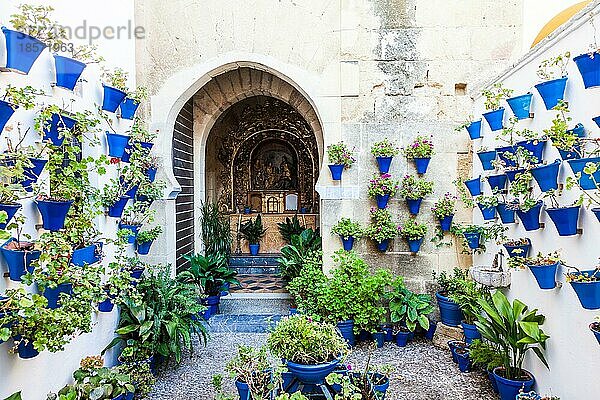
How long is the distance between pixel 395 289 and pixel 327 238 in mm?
937

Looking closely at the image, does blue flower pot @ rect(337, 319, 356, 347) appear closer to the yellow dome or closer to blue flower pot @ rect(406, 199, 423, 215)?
blue flower pot @ rect(406, 199, 423, 215)

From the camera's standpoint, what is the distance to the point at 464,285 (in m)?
4.43

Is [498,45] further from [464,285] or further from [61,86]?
[61,86]

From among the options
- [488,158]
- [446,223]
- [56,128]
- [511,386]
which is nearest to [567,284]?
[511,386]

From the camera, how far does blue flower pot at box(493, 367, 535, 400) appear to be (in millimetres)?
3160

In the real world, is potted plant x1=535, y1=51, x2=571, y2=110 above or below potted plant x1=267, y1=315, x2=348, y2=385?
above

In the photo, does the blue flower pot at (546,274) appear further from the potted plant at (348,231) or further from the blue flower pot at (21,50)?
the blue flower pot at (21,50)

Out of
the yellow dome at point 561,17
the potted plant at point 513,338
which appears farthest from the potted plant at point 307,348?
the yellow dome at point 561,17

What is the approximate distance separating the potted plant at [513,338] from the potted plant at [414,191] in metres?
1.56

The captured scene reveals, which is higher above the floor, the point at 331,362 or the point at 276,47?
the point at 276,47

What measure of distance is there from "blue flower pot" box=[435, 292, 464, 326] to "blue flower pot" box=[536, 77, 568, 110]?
2.40m

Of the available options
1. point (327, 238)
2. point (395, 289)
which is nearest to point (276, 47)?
point (327, 238)

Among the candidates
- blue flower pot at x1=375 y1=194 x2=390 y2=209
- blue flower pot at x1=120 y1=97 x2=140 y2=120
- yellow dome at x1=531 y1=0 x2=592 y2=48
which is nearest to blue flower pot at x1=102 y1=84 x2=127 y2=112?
blue flower pot at x1=120 y1=97 x2=140 y2=120

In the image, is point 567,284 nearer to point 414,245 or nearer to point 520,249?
point 520,249
